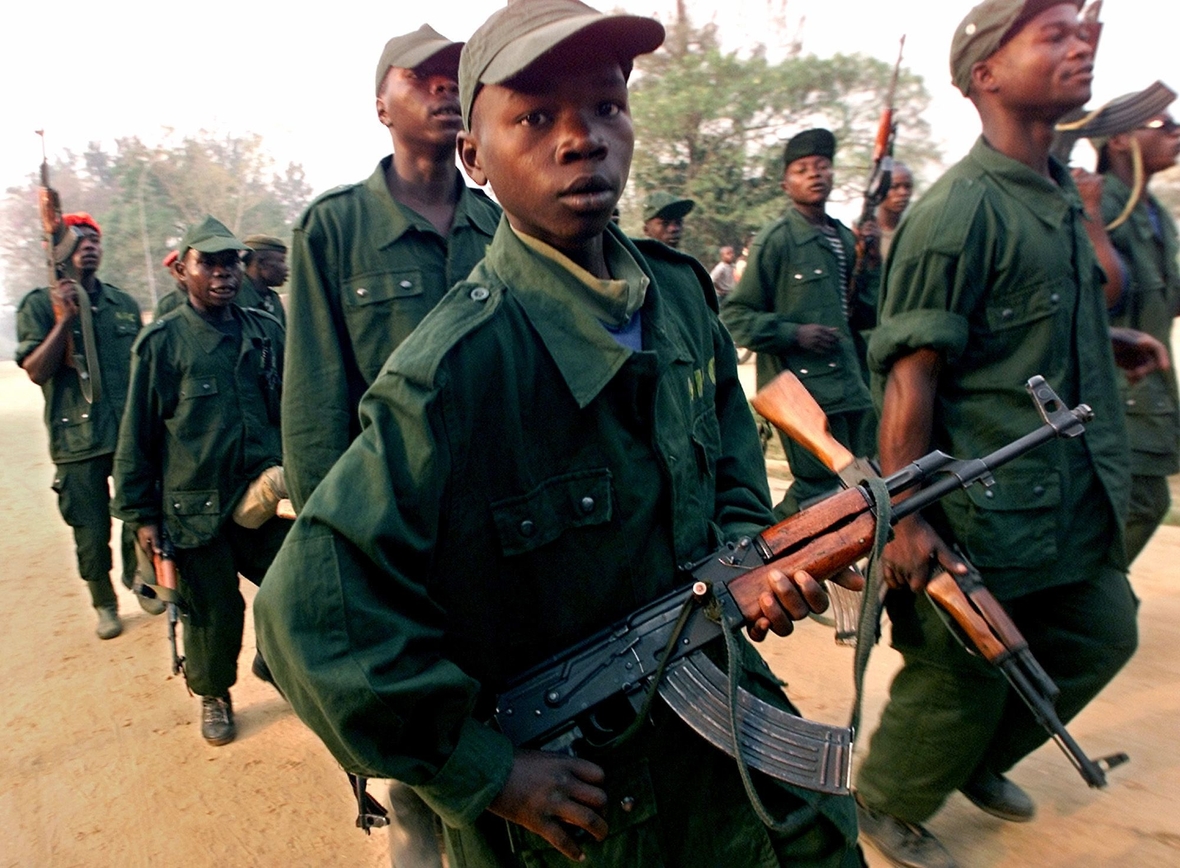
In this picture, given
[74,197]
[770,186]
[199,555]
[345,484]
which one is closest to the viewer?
[345,484]

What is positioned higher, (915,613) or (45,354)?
(915,613)

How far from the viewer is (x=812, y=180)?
496 cm

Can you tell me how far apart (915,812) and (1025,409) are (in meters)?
1.19

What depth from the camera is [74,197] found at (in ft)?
132

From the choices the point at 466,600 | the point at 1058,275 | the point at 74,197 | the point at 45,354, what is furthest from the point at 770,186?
the point at 74,197

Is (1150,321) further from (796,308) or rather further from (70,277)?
(70,277)

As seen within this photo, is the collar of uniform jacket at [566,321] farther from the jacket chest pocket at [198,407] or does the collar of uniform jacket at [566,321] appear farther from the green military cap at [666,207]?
the green military cap at [666,207]

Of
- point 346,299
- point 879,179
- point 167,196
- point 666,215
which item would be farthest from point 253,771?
point 167,196

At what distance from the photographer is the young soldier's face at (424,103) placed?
9.23 feet

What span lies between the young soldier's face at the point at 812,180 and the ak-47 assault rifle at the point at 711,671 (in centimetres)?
360

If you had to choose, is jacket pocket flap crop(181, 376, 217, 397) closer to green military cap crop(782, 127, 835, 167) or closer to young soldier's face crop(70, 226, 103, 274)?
young soldier's face crop(70, 226, 103, 274)

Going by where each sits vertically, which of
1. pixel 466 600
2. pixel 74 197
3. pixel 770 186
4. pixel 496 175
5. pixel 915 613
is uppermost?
pixel 496 175

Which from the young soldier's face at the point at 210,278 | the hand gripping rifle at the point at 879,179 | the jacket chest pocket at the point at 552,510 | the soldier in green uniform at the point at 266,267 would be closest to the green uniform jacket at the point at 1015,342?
the jacket chest pocket at the point at 552,510

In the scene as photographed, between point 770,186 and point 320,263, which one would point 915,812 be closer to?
point 320,263
